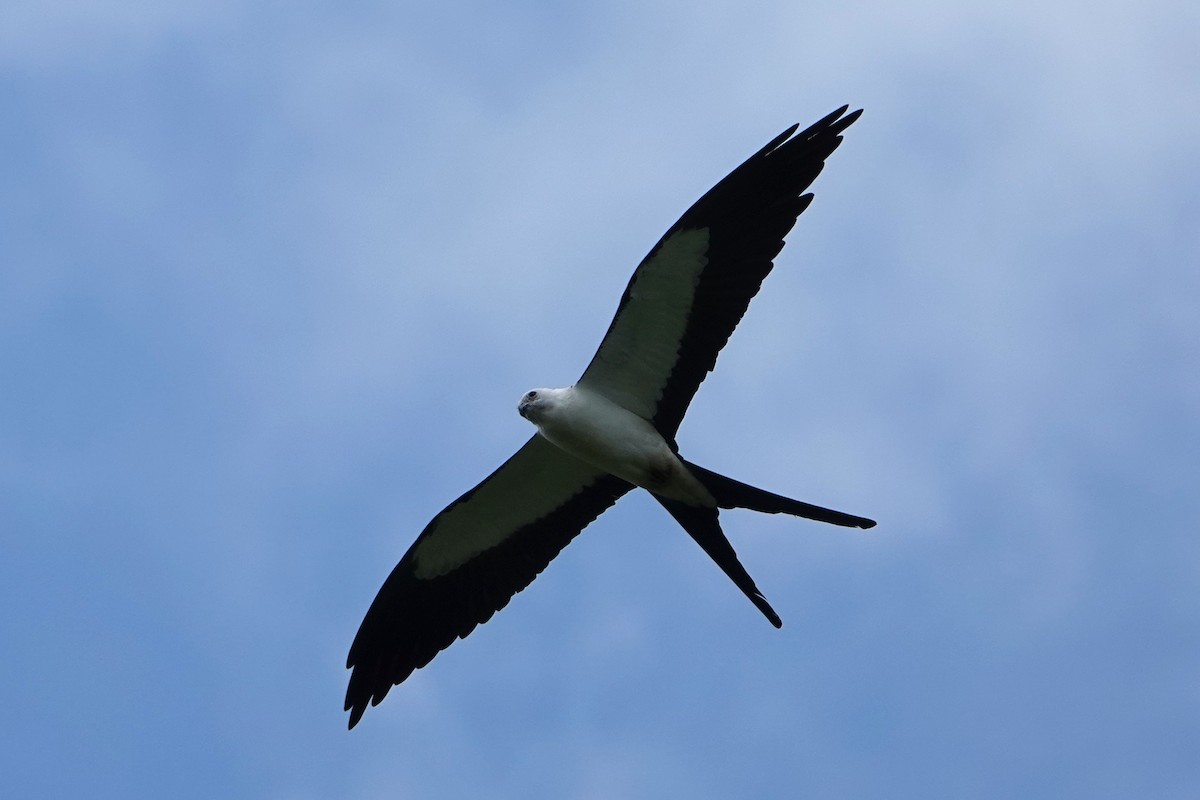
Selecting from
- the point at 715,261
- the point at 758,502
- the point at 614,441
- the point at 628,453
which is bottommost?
the point at 758,502

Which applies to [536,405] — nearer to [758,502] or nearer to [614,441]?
[614,441]

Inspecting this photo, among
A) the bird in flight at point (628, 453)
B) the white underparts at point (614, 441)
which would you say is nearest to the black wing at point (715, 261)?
the bird in flight at point (628, 453)

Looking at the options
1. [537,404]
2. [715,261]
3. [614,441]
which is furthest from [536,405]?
[715,261]

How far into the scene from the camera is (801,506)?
10.3 metres

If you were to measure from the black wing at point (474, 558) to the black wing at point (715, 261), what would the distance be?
4.16 ft

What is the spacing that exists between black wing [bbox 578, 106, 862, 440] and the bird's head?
1.65ft

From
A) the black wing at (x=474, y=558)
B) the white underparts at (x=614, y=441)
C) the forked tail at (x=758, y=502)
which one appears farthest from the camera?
the black wing at (x=474, y=558)

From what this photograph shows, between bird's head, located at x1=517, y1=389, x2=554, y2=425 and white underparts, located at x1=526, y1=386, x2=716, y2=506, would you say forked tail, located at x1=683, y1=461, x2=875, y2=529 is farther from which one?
bird's head, located at x1=517, y1=389, x2=554, y2=425

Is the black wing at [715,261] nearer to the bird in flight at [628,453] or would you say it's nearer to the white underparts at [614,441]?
the bird in flight at [628,453]

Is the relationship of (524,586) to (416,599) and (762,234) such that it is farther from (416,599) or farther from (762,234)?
(762,234)

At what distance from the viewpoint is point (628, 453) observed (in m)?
11.0

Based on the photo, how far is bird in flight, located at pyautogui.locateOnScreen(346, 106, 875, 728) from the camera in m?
10.5

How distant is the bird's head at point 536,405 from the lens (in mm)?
11023

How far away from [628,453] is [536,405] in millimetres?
762
